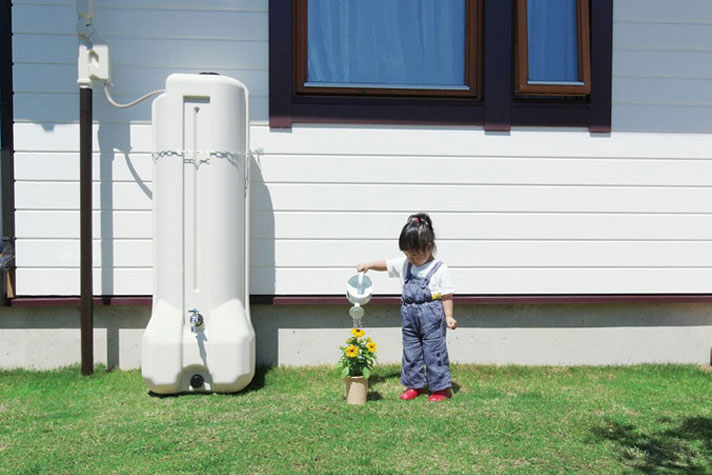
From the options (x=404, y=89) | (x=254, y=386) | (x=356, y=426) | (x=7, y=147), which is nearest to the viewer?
(x=356, y=426)

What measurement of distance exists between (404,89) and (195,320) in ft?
6.78

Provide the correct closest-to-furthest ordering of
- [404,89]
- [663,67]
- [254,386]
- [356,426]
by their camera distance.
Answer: [356,426], [254,386], [404,89], [663,67]

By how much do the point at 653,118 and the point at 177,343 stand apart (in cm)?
354

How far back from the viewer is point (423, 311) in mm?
4145

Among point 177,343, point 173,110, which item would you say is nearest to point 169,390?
point 177,343

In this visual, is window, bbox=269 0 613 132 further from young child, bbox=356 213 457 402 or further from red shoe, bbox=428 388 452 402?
red shoe, bbox=428 388 452 402

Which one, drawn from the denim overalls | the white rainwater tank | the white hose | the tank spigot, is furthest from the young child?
the white hose

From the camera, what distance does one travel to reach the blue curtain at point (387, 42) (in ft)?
15.6

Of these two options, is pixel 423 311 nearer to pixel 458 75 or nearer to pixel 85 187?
pixel 458 75

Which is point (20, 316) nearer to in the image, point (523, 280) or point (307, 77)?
point (307, 77)

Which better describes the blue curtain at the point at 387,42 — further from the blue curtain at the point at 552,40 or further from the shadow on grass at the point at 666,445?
the shadow on grass at the point at 666,445

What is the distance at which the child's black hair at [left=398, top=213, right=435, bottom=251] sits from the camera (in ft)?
13.3

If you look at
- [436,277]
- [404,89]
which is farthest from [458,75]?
[436,277]

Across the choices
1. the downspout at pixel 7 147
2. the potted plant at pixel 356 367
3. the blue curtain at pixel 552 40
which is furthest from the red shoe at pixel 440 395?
the downspout at pixel 7 147
